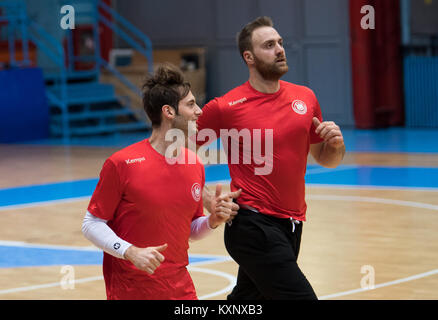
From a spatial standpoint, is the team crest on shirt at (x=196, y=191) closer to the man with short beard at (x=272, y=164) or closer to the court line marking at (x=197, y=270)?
the man with short beard at (x=272, y=164)

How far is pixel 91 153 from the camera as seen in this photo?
1661cm

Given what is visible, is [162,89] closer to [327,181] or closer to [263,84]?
[263,84]

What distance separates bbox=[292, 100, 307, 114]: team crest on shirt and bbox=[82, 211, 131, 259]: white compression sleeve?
157 cm

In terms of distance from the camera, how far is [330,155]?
5301mm

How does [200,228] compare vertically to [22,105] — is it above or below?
above

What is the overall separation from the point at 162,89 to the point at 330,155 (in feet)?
5.02

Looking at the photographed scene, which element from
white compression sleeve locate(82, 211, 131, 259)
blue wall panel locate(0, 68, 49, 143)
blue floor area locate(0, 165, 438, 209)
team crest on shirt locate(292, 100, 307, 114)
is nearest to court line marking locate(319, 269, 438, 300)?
team crest on shirt locate(292, 100, 307, 114)

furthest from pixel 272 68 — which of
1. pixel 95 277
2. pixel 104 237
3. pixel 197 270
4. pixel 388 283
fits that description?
pixel 95 277

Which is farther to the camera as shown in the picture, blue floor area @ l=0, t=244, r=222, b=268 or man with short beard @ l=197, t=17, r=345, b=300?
blue floor area @ l=0, t=244, r=222, b=268

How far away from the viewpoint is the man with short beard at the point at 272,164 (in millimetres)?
4887

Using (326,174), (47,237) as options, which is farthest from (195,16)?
(47,237)

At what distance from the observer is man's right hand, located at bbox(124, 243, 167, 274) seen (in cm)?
380

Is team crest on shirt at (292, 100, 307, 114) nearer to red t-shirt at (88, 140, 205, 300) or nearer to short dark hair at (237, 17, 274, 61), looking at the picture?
short dark hair at (237, 17, 274, 61)

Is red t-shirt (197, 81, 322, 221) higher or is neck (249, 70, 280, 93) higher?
neck (249, 70, 280, 93)
